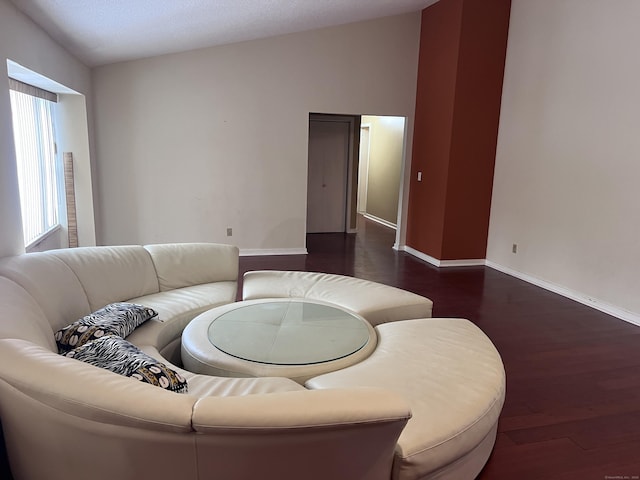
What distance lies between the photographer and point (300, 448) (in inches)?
47.5

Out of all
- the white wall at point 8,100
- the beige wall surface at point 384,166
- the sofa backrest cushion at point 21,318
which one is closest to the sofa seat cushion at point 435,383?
the sofa backrest cushion at point 21,318

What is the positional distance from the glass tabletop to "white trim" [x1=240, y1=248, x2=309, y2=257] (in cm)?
327

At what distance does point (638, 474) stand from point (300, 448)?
1.77 m

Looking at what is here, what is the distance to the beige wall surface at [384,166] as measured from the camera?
848cm

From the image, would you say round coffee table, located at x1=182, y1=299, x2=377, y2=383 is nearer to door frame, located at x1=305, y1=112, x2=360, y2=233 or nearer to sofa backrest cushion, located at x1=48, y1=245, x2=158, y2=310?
sofa backrest cushion, located at x1=48, y1=245, x2=158, y2=310

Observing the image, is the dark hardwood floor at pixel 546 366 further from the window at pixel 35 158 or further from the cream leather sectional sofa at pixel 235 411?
the window at pixel 35 158

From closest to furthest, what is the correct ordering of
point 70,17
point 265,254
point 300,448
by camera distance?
point 300,448 → point 70,17 → point 265,254

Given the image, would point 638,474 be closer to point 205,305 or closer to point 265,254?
point 205,305

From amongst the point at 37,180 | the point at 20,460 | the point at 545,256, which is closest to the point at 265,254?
the point at 37,180

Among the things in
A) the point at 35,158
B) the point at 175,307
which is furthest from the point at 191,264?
the point at 35,158

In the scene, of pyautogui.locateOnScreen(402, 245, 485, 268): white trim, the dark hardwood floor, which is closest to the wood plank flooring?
the dark hardwood floor

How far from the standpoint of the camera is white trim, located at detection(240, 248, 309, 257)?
608cm

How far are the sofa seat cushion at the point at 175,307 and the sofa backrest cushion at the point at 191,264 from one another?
0.25ft

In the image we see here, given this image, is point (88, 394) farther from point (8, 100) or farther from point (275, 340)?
point (8, 100)
